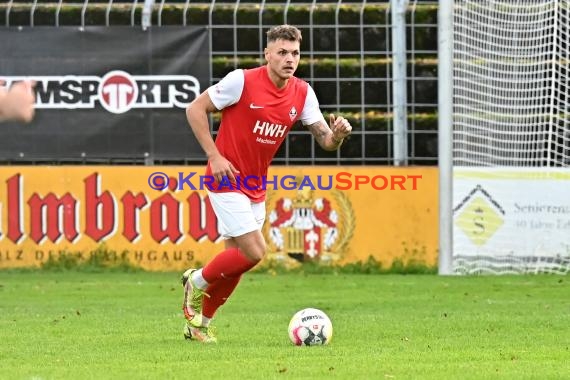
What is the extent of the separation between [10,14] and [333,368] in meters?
11.5

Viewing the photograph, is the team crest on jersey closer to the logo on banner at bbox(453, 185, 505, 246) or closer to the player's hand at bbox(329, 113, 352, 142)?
the player's hand at bbox(329, 113, 352, 142)

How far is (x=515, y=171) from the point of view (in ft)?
58.1

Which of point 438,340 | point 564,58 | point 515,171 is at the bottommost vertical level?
point 438,340

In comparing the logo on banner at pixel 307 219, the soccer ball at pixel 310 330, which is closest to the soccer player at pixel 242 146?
the soccer ball at pixel 310 330

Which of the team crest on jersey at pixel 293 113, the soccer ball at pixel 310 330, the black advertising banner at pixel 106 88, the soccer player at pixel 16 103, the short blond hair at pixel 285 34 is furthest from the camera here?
the black advertising banner at pixel 106 88

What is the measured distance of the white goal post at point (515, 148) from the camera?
58.0 feet

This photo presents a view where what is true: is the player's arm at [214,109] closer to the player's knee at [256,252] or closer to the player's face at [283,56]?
the player's face at [283,56]

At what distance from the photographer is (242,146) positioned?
33.4 ft

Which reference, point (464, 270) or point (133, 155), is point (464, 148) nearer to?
point (464, 270)

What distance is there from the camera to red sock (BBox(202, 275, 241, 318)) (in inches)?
403

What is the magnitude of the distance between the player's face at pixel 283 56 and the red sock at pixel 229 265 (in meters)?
1.31

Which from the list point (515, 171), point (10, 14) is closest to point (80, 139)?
point (10, 14)

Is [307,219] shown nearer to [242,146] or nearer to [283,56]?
[242,146]

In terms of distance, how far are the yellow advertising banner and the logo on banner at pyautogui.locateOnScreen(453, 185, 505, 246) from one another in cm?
51
